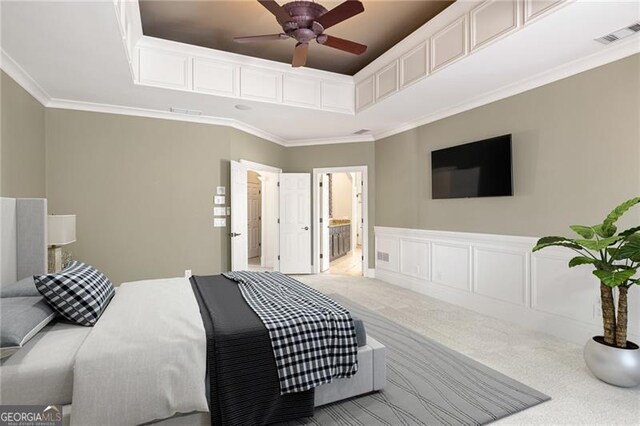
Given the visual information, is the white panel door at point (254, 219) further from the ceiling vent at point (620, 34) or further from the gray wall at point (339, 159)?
the ceiling vent at point (620, 34)

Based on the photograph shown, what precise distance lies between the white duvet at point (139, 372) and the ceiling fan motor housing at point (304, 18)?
2.43m

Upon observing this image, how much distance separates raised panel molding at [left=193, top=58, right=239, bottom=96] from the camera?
407 centimetres

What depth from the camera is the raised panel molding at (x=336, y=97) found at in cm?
481

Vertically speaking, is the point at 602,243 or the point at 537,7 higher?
the point at 537,7

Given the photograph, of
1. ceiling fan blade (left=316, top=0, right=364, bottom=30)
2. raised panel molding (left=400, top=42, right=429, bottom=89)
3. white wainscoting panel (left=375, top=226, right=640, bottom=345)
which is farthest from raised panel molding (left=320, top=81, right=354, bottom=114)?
white wainscoting panel (left=375, top=226, right=640, bottom=345)

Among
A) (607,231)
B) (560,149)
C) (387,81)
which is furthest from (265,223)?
(607,231)

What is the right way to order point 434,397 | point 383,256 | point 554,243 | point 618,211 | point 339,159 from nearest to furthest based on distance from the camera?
point 434,397 < point 618,211 < point 554,243 < point 383,256 < point 339,159

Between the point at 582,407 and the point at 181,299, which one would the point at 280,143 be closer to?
the point at 181,299

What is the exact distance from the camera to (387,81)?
4289mm

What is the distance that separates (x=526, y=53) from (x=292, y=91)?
8.78 feet

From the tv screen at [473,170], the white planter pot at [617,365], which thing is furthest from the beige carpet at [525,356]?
the tv screen at [473,170]

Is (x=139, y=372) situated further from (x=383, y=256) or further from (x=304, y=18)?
(x=383, y=256)

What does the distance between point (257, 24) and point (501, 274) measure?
3936 millimetres

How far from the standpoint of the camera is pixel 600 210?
3107 millimetres
